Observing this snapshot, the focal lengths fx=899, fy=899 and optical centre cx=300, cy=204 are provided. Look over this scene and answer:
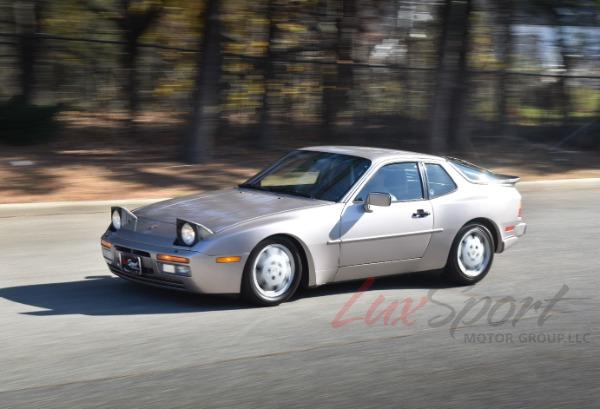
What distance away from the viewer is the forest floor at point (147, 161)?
1395 cm

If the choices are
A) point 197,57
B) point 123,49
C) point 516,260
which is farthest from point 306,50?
point 516,260

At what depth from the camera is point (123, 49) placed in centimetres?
1786

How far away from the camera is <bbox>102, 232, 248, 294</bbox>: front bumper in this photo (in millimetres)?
7125

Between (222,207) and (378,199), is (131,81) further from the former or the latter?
(378,199)

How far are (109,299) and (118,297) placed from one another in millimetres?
95

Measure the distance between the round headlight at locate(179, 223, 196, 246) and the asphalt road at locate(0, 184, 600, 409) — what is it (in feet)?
1.90

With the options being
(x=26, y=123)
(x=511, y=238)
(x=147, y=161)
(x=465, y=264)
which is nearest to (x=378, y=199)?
(x=465, y=264)

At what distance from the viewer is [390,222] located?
8141 mm

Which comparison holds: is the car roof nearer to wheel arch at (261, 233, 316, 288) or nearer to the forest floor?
wheel arch at (261, 233, 316, 288)

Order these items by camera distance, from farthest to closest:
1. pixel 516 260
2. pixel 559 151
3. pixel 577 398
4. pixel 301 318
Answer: pixel 559 151 < pixel 516 260 < pixel 301 318 < pixel 577 398

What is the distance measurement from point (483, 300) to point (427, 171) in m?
1.36

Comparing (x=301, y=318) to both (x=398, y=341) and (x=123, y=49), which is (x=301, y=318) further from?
(x=123, y=49)

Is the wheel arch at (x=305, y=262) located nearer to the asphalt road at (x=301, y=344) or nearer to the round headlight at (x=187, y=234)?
the asphalt road at (x=301, y=344)

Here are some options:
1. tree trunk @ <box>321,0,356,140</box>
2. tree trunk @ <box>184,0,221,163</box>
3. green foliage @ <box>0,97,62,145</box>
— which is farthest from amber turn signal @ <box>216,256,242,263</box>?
tree trunk @ <box>321,0,356,140</box>
